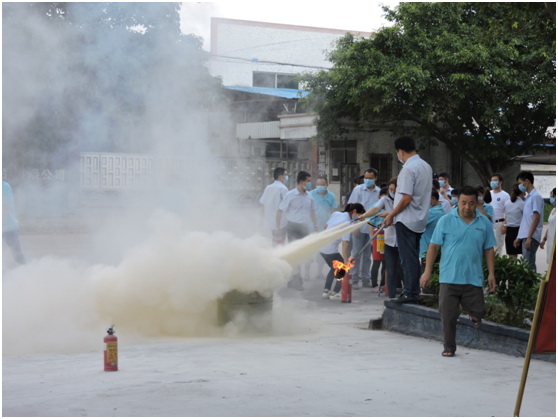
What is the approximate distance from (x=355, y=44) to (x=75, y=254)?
11.6 metres

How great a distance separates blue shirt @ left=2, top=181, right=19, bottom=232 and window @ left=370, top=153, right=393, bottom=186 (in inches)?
786

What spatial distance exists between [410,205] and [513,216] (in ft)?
15.8

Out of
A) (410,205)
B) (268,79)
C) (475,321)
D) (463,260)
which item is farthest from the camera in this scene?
(268,79)

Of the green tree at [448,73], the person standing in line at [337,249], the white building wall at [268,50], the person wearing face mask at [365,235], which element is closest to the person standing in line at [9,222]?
the person standing in line at [337,249]

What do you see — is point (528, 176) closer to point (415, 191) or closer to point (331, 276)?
point (331, 276)

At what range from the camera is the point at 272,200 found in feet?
41.1

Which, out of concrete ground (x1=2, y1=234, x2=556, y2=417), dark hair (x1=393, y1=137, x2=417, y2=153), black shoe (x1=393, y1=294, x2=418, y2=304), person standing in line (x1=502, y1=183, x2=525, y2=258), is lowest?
concrete ground (x1=2, y1=234, x2=556, y2=417)

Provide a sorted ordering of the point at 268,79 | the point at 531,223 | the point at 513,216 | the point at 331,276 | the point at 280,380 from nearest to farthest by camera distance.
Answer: the point at 280,380 < the point at 331,276 < the point at 531,223 < the point at 513,216 < the point at 268,79

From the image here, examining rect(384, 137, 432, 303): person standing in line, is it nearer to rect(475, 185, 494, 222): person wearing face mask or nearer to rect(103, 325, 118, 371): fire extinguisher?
rect(475, 185, 494, 222): person wearing face mask

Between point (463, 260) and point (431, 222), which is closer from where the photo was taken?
point (463, 260)

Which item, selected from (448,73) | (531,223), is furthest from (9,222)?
(448,73)

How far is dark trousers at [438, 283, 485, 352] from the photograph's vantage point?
6816 millimetres

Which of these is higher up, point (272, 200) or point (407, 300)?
point (272, 200)

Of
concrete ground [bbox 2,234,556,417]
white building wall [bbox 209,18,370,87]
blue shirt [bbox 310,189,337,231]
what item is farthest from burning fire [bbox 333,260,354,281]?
white building wall [bbox 209,18,370,87]
